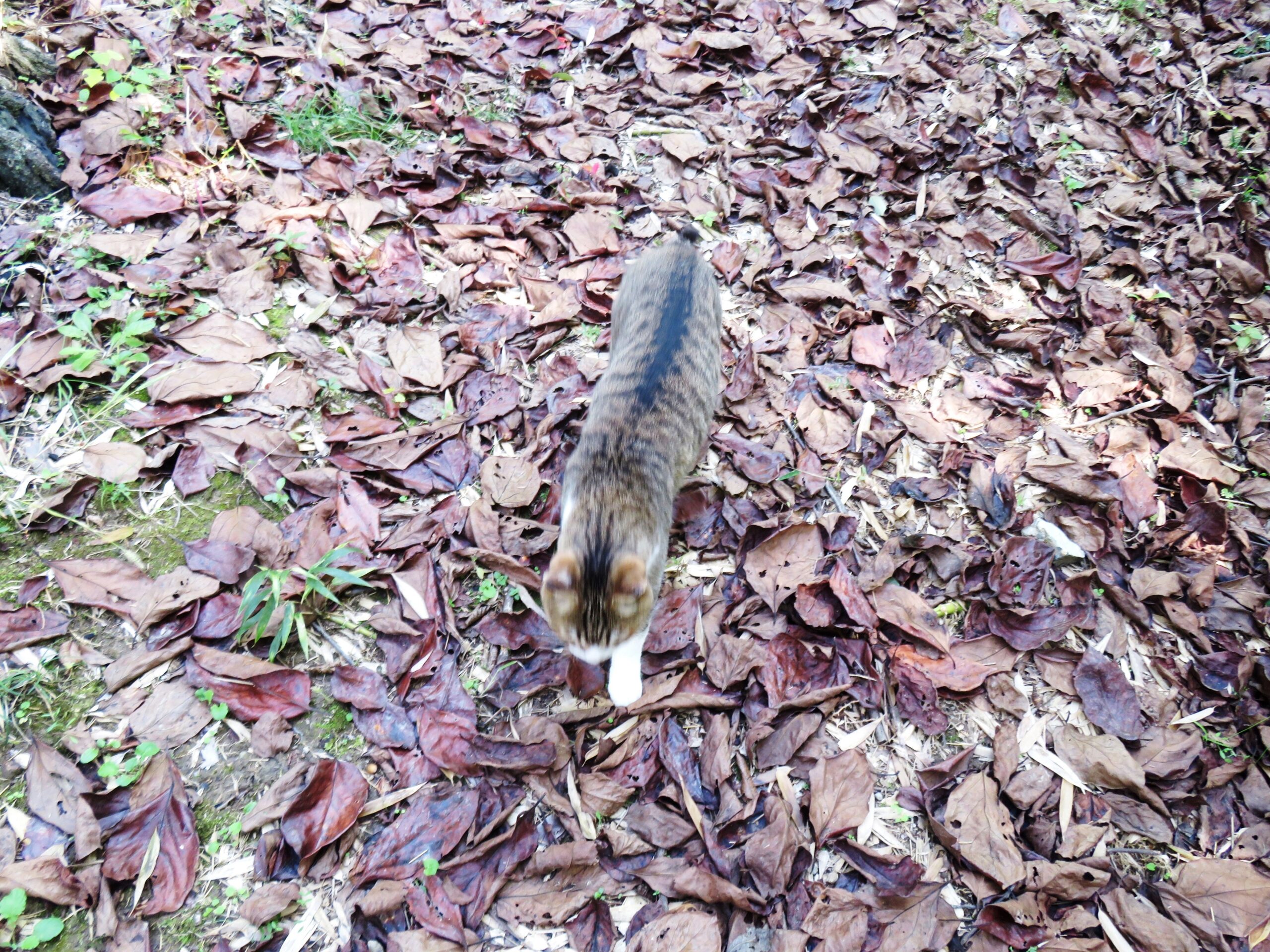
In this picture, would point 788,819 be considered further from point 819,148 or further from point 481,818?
point 819,148

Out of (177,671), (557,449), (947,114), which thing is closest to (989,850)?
(557,449)

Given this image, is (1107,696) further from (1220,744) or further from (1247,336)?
(1247,336)

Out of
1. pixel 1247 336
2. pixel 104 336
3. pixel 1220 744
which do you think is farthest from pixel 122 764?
pixel 1247 336

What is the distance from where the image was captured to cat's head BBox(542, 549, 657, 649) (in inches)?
93.9

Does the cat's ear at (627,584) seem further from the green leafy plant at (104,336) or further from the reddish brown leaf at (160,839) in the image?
the green leafy plant at (104,336)

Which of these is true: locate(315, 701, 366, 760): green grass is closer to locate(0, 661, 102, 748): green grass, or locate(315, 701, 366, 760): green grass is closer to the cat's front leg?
locate(0, 661, 102, 748): green grass

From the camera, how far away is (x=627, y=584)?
2.37 m

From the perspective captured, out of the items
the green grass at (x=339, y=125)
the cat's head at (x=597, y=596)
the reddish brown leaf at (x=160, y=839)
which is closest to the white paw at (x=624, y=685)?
the cat's head at (x=597, y=596)

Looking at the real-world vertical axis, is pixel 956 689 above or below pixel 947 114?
below

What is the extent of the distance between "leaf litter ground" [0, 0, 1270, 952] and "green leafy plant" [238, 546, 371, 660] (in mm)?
22

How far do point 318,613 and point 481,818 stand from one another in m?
0.98

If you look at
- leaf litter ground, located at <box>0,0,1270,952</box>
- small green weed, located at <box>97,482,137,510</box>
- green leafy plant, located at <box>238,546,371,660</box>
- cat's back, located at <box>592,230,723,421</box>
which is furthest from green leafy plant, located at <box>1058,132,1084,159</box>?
small green weed, located at <box>97,482,137,510</box>

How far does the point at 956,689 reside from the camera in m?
2.82

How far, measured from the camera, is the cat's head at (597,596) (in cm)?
238
